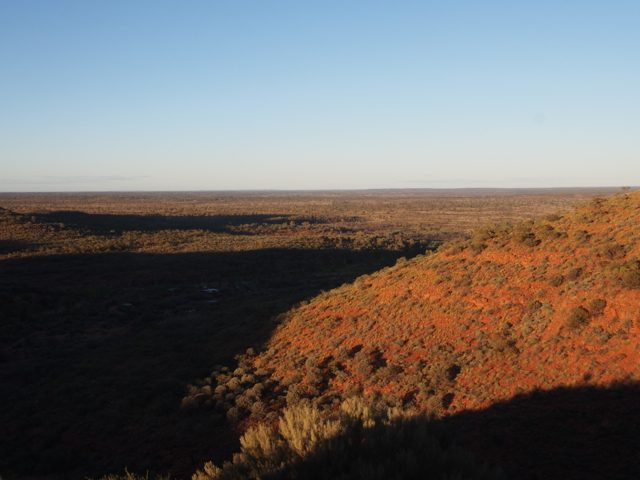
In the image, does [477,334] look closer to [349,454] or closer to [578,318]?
[578,318]

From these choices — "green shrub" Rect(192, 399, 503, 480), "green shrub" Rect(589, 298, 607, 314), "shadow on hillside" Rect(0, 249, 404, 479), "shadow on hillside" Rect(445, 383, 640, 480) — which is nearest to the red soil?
"green shrub" Rect(589, 298, 607, 314)

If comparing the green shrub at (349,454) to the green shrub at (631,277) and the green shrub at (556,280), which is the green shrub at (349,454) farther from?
the green shrub at (556,280)

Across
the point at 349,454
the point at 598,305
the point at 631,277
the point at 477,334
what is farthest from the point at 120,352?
the point at 631,277

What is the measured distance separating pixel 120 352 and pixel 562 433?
1630cm

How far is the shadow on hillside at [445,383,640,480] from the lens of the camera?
693 cm

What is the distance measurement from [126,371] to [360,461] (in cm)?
1234

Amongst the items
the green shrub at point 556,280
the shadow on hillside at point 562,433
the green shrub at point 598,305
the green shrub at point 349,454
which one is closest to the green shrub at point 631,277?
the green shrub at point 598,305

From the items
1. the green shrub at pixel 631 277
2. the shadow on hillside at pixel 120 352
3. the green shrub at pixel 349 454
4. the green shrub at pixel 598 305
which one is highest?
Result: the green shrub at pixel 631 277

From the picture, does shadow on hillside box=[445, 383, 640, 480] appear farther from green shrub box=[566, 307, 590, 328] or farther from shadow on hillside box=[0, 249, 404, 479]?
shadow on hillside box=[0, 249, 404, 479]

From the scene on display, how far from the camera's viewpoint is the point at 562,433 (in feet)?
25.8

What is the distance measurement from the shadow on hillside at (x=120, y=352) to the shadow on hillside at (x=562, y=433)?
19.1 feet

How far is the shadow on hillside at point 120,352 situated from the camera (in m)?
9.52

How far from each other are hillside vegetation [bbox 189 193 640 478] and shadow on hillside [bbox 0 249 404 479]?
133cm

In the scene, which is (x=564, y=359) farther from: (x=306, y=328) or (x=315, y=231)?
(x=315, y=231)
